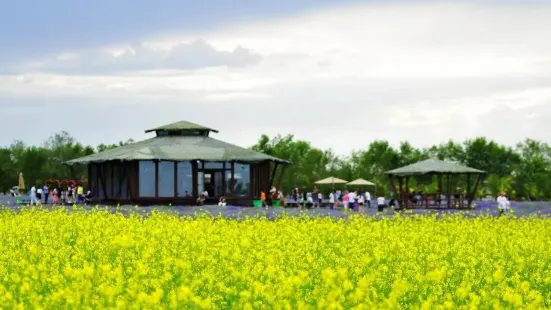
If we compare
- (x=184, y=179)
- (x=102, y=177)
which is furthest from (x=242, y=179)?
(x=102, y=177)

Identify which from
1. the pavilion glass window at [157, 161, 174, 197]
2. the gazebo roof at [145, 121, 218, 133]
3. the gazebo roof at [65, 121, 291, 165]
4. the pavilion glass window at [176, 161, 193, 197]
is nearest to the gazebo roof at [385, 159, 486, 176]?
Result: the gazebo roof at [65, 121, 291, 165]

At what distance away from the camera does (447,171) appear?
47875 mm

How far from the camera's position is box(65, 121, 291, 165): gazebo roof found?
156 feet

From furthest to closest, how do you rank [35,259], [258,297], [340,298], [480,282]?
[35,259] < [480,282] < [258,297] < [340,298]

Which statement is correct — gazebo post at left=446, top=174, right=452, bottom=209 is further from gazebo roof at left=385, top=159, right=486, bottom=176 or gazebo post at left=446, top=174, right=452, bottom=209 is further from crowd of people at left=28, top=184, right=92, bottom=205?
crowd of people at left=28, top=184, right=92, bottom=205

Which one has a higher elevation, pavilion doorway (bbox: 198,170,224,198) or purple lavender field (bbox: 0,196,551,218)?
pavilion doorway (bbox: 198,170,224,198)

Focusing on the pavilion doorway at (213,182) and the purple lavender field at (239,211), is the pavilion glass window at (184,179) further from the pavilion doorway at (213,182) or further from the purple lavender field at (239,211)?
the purple lavender field at (239,211)

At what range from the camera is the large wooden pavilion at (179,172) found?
47.9 metres

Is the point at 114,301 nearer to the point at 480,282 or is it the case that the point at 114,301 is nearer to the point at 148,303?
the point at 148,303

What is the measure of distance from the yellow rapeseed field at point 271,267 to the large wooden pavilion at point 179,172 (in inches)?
970

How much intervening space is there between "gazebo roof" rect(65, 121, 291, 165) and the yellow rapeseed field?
24279 mm

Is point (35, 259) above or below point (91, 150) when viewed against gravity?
below

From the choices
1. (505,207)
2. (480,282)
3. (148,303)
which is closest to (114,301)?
(148,303)

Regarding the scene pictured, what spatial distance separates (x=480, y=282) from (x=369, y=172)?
7175 cm
